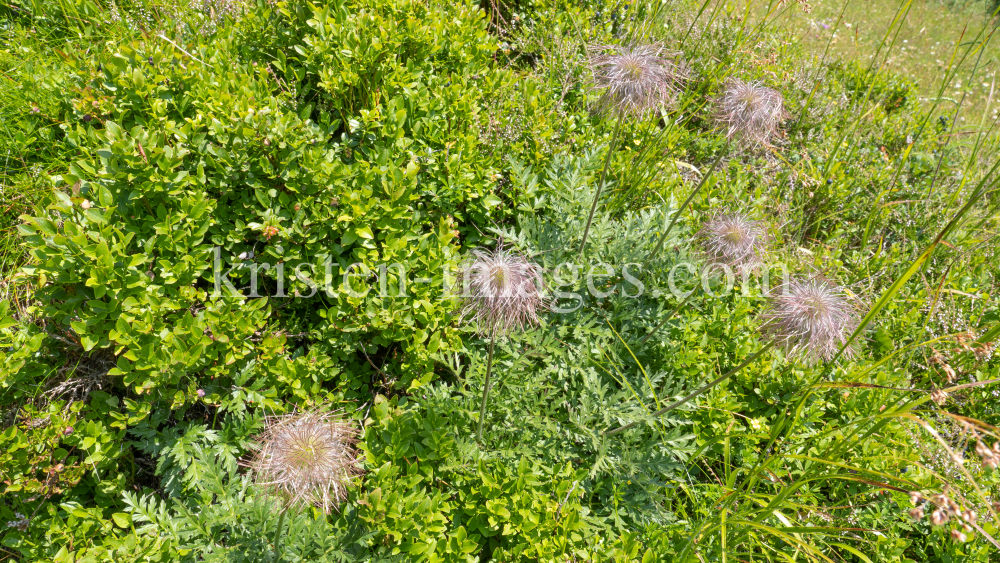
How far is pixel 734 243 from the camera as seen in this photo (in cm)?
342

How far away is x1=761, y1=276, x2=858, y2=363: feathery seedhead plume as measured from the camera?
274 cm

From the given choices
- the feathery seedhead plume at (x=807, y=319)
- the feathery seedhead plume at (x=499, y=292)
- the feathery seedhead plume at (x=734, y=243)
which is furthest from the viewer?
the feathery seedhead plume at (x=734, y=243)

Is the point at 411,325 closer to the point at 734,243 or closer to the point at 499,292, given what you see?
the point at 499,292

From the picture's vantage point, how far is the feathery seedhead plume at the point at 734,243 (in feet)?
11.2

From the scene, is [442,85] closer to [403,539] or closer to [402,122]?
[402,122]

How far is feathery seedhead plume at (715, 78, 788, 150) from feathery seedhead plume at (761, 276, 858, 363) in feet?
2.93

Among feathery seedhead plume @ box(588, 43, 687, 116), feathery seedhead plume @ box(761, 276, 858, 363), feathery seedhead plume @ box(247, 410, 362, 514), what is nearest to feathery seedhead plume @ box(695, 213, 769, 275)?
feathery seedhead plume @ box(761, 276, 858, 363)

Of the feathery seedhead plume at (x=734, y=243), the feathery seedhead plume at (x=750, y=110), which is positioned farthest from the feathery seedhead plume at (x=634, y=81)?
the feathery seedhead plume at (x=734, y=243)

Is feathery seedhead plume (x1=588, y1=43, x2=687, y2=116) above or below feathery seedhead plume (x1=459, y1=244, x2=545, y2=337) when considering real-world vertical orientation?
above

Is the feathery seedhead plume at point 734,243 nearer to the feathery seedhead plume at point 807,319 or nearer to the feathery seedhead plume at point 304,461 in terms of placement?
the feathery seedhead plume at point 807,319

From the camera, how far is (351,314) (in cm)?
341

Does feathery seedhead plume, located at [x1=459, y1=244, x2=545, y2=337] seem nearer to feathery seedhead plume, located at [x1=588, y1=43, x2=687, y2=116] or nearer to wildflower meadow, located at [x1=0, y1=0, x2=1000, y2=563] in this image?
wildflower meadow, located at [x1=0, y1=0, x2=1000, y2=563]

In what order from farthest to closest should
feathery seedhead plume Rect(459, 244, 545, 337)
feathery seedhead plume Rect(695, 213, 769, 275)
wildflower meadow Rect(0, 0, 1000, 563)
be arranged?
Result: feathery seedhead plume Rect(695, 213, 769, 275) → wildflower meadow Rect(0, 0, 1000, 563) → feathery seedhead plume Rect(459, 244, 545, 337)

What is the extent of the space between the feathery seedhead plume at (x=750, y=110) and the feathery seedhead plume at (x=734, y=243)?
53 centimetres
